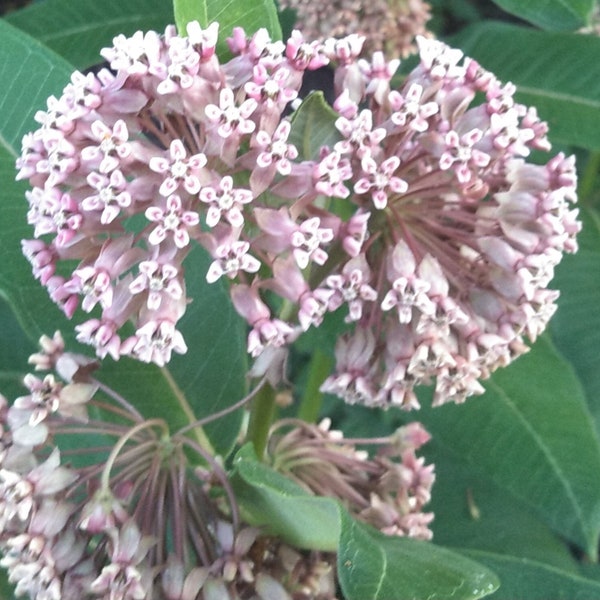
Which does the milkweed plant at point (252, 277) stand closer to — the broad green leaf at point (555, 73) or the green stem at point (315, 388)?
the green stem at point (315, 388)

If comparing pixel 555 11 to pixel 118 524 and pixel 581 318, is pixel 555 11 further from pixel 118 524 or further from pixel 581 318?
pixel 118 524

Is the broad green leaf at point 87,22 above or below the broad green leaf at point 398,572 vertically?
above

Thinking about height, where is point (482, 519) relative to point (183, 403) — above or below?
below

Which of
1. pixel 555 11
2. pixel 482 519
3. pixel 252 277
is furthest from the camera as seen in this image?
pixel 482 519

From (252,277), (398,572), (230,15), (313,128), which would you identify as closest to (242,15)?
(230,15)

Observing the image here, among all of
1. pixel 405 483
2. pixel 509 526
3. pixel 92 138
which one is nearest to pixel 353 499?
pixel 405 483

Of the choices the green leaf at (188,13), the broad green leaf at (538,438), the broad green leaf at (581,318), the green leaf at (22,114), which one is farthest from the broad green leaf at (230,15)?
the broad green leaf at (581,318)
